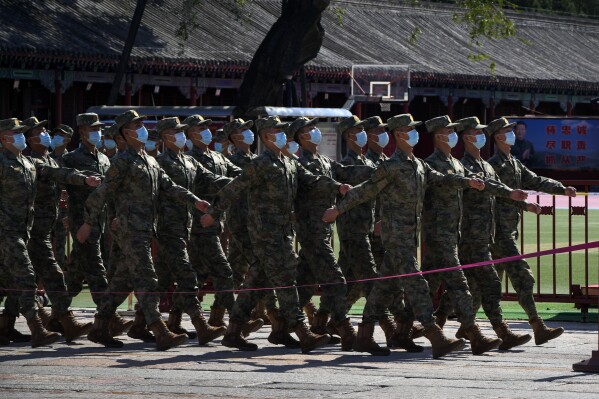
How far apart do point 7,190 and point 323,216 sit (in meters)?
2.94

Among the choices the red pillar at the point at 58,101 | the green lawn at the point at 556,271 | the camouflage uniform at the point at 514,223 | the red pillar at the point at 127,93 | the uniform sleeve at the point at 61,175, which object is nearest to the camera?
the camouflage uniform at the point at 514,223

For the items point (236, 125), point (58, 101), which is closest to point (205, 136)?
point (236, 125)

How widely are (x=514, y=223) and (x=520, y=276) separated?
57 centimetres

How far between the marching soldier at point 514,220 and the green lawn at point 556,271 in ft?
6.37

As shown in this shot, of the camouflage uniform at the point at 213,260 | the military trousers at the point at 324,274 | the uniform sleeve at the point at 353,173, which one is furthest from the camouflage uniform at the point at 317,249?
the camouflage uniform at the point at 213,260

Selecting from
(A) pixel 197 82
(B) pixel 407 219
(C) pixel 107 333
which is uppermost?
(A) pixel 197 82

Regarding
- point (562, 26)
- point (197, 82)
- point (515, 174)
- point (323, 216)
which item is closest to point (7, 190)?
point (323, 216)

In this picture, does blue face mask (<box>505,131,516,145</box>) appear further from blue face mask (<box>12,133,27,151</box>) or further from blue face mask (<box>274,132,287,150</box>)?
blue face mask (<box>12,133,27,151</box>)

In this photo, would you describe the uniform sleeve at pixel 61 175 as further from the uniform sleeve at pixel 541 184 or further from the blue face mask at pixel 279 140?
the uniform sleeve at pixel 541 184

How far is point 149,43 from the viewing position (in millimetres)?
40594

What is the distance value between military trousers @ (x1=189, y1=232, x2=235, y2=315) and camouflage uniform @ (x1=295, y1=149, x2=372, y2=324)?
0.77m

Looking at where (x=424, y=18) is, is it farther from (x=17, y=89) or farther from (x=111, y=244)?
(x=111, y=244)

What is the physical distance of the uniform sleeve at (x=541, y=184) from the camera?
14.8 meters

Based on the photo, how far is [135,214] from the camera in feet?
47.6
